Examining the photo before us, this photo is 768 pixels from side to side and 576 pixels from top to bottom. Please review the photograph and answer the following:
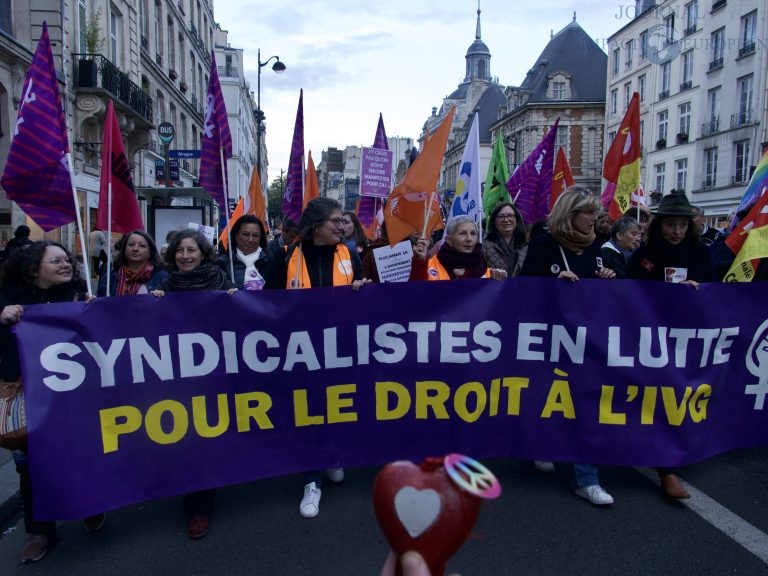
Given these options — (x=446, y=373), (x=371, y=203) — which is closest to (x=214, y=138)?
(x=446, y=373)

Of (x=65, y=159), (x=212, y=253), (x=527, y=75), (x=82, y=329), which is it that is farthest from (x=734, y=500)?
(x=527, y=75)

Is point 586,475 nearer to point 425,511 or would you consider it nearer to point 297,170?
point 425,511

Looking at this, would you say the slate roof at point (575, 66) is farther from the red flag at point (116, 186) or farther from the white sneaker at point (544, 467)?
the red flag at point (116, 186)

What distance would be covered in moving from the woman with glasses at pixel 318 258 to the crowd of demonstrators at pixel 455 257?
444 mm

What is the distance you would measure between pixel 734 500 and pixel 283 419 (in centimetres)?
282

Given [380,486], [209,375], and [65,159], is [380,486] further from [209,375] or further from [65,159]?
[65,159]

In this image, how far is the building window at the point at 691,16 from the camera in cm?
3412

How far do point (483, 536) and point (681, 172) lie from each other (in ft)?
124

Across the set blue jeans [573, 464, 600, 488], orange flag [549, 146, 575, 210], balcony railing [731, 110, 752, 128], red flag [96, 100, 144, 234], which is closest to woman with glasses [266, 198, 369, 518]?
red flag [96, 100, 144, 234]

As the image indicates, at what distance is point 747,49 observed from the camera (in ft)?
97.4

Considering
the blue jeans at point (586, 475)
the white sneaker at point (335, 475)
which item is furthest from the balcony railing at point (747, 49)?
the white sneaker at point (335, 475)

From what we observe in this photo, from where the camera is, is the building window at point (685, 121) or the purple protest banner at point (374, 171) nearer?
the purple protest banner at point (374, 171)

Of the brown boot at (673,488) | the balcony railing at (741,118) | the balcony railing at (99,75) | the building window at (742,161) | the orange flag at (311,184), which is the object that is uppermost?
the balcony railing at (741,118)

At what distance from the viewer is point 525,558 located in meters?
3.13
